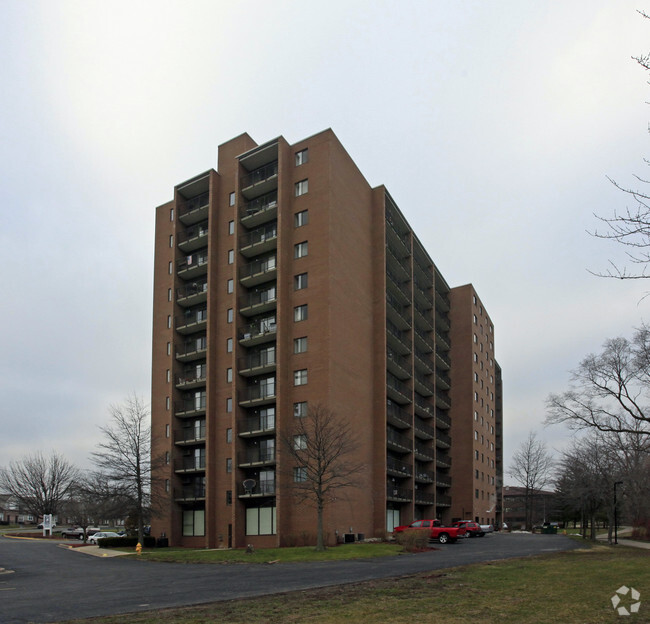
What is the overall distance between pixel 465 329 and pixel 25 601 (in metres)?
71.7

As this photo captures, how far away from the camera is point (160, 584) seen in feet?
70.0

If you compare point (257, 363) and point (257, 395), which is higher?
point (257, 363)

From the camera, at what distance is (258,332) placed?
50812mm

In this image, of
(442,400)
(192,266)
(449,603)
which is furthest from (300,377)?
(449,603)

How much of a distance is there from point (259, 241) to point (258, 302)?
5.20 m

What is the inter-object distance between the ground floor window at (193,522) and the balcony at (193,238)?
76.4 feet

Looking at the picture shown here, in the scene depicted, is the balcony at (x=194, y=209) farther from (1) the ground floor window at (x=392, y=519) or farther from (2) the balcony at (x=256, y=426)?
(1) the ground floor window at (x=392, y=519)

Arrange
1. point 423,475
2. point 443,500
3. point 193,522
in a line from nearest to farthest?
point 193,522 < point 423,475 < point 443,500

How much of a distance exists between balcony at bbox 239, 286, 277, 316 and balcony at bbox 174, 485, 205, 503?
15086 millimetres

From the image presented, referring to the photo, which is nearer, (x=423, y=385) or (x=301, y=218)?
(x=301, y=218)

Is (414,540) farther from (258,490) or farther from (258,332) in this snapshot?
(258,332)

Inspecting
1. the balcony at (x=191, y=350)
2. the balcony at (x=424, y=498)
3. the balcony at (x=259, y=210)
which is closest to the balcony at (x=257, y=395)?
the balcony at (x=191, y=350)

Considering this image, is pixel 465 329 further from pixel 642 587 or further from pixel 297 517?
pixel 642 587

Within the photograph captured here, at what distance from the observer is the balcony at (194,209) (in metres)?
57.8
